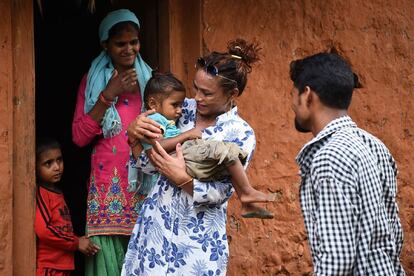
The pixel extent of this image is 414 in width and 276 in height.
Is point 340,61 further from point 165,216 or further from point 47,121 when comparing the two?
point 47,121

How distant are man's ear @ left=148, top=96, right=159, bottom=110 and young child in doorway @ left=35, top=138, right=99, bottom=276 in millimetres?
915

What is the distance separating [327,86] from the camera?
4340mm

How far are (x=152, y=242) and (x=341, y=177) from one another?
1683mm

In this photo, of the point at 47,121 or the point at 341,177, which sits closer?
the point at 341,177

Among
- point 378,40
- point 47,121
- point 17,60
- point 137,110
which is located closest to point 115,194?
point 137,110

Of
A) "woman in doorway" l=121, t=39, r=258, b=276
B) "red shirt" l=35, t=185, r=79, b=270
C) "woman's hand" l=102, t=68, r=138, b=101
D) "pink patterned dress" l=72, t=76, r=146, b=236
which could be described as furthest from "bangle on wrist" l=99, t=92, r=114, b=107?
"red shirt" l=35, t=185, r=79, b=270

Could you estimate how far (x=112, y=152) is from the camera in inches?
245

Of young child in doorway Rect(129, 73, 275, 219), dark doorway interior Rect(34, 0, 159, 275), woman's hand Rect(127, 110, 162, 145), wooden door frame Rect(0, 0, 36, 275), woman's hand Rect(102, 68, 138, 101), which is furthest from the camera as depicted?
dark doorway interior Rect(34, 0, 159, 275)

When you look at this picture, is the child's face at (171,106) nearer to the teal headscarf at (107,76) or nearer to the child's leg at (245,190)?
the child's leg at (245,190)

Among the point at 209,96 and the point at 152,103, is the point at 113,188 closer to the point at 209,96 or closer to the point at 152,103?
the point at 152,103

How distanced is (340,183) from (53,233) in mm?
2483

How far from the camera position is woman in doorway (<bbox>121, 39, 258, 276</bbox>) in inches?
216

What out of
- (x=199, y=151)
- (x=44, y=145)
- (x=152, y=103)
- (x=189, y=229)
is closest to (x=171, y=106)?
(x=152, y=103)

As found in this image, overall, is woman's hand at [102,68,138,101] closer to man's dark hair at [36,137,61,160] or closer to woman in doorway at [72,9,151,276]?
woman in doorway at [72,9,151,276]
